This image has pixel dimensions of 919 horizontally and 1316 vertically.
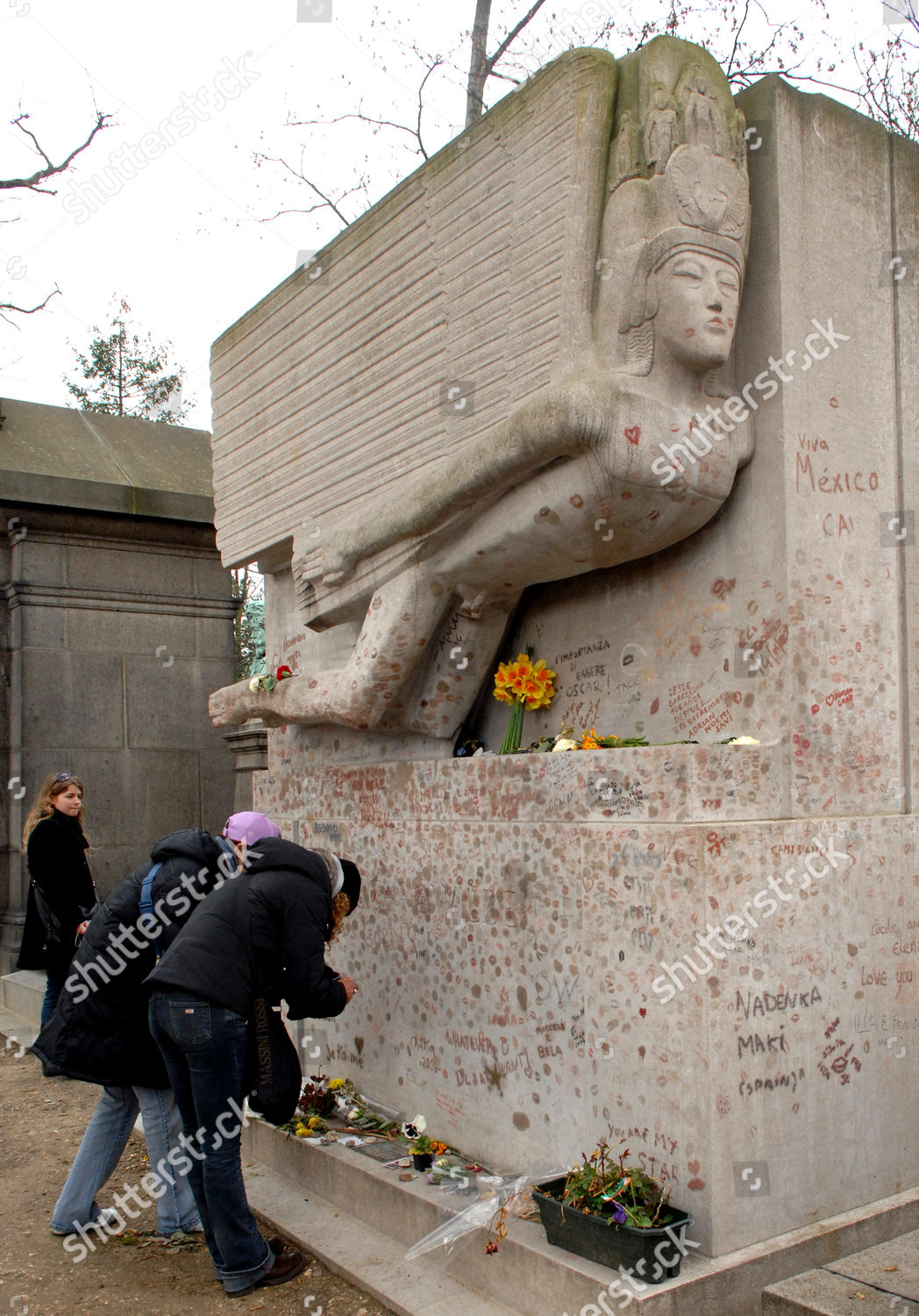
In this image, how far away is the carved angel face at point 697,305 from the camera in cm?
354

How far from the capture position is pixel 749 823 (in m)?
3.35

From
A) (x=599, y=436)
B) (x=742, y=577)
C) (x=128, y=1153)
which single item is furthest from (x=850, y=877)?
(x=128, y=1153)

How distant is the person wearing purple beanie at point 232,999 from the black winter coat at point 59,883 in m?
2.34

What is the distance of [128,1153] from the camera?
16.6 feet

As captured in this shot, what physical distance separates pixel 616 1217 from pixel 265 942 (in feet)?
4.41

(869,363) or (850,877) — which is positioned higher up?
(869,363)

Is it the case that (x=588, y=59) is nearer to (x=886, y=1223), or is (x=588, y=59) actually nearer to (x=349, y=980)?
(x=349, y=980)

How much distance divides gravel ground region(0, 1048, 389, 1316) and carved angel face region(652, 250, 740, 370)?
3.15 meters

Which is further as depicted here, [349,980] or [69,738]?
[69,738]

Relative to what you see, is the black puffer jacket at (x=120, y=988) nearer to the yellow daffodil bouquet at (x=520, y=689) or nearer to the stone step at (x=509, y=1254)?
the stone step at (x=509, y=1254)

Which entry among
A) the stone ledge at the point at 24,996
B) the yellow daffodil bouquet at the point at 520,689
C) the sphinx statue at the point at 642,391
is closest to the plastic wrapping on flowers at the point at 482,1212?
the yellow daffodil bouquet at the point at 520,689

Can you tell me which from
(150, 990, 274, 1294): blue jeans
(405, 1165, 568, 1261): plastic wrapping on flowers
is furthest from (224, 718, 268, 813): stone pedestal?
(405, 1165, 568, 1261): plastic wrapping on flowers

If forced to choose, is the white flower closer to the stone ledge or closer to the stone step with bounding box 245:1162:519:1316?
the stone step with bounding box 245:1162:519:1316

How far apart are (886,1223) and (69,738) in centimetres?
668
